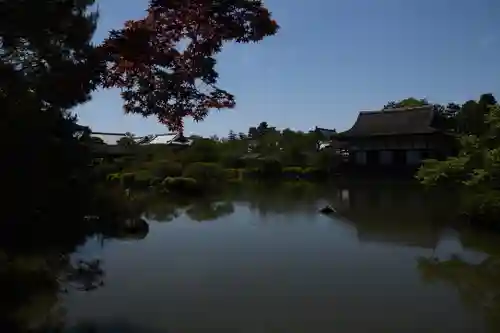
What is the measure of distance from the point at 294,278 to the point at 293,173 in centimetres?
2492

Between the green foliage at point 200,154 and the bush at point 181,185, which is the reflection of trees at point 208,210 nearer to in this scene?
the bush at point 181,185

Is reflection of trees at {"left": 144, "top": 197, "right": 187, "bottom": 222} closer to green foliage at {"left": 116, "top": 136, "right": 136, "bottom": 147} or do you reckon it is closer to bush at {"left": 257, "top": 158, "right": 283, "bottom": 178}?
bush at {"left": 257, "top": 158, "right": 283, "bottom": 178}

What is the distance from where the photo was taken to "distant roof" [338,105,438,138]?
101 ft

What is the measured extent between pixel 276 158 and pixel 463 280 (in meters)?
26.7

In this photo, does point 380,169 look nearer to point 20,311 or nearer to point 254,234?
point 254,234

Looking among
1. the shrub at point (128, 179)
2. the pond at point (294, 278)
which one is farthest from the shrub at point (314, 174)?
the pond at point (294, 278)

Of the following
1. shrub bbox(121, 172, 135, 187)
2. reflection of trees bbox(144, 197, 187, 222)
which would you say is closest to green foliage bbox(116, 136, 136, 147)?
shrub bbox(121, 172, 135, 187)

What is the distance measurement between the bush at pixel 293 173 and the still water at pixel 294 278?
18248mm

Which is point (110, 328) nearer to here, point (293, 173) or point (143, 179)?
point (143, 179)

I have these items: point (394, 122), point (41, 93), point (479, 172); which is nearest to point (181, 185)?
point (479, 172)

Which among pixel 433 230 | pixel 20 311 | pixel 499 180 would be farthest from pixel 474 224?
pixel 20 311

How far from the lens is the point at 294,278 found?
757 cm

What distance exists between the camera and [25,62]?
4.23m

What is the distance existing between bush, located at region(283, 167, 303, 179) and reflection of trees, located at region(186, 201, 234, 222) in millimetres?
13952
